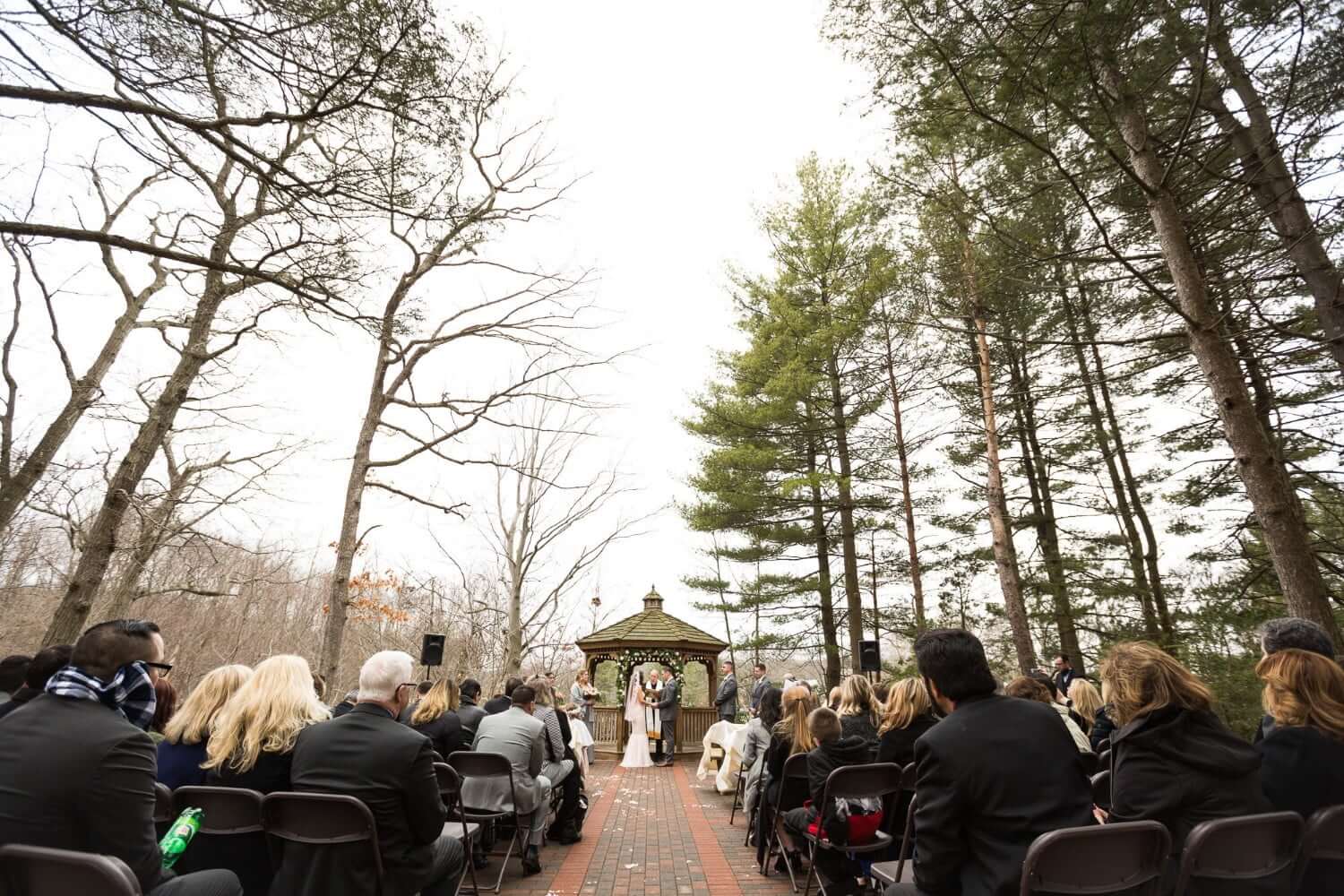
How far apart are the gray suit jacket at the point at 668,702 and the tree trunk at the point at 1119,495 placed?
27.5 feet

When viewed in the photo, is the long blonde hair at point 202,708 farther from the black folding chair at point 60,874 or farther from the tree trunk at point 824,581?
the tree trunk at point 824,581

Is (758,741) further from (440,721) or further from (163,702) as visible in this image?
(163,702)

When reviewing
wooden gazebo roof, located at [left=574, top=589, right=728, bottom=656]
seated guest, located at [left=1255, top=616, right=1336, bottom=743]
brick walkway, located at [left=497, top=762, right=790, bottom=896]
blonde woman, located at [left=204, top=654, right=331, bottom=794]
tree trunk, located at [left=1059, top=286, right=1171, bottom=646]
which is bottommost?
Result: brick walkway, located at [left=497, top=762, right=790, bottom=896]

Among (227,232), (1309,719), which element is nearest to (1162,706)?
(1309,719)

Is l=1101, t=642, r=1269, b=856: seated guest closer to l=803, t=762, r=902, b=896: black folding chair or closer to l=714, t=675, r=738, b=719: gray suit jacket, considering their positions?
l=803, t=762, r=902, b=896: black folding chair

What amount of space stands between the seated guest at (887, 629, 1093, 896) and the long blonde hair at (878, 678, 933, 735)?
2.00 metres

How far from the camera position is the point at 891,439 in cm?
1390

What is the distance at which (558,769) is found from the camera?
5504 millimetres

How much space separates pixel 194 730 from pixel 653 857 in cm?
377

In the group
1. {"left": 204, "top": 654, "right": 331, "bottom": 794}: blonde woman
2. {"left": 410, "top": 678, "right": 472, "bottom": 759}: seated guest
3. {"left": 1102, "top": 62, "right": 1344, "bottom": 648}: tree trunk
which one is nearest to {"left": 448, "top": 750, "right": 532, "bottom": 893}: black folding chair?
{"left": 410, "top": 678, "right": 472, "bottom": 759}: seated guest

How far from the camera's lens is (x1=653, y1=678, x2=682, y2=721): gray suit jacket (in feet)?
40.9

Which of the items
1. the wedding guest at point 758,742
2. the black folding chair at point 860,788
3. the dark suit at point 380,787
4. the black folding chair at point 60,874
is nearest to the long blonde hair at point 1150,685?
the black folding chair at point 860,788

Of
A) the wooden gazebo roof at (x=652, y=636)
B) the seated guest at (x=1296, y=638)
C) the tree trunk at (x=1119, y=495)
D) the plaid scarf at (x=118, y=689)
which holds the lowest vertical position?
the plaid scarf at (x=118, y=689)

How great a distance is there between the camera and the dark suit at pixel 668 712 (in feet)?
41.0
